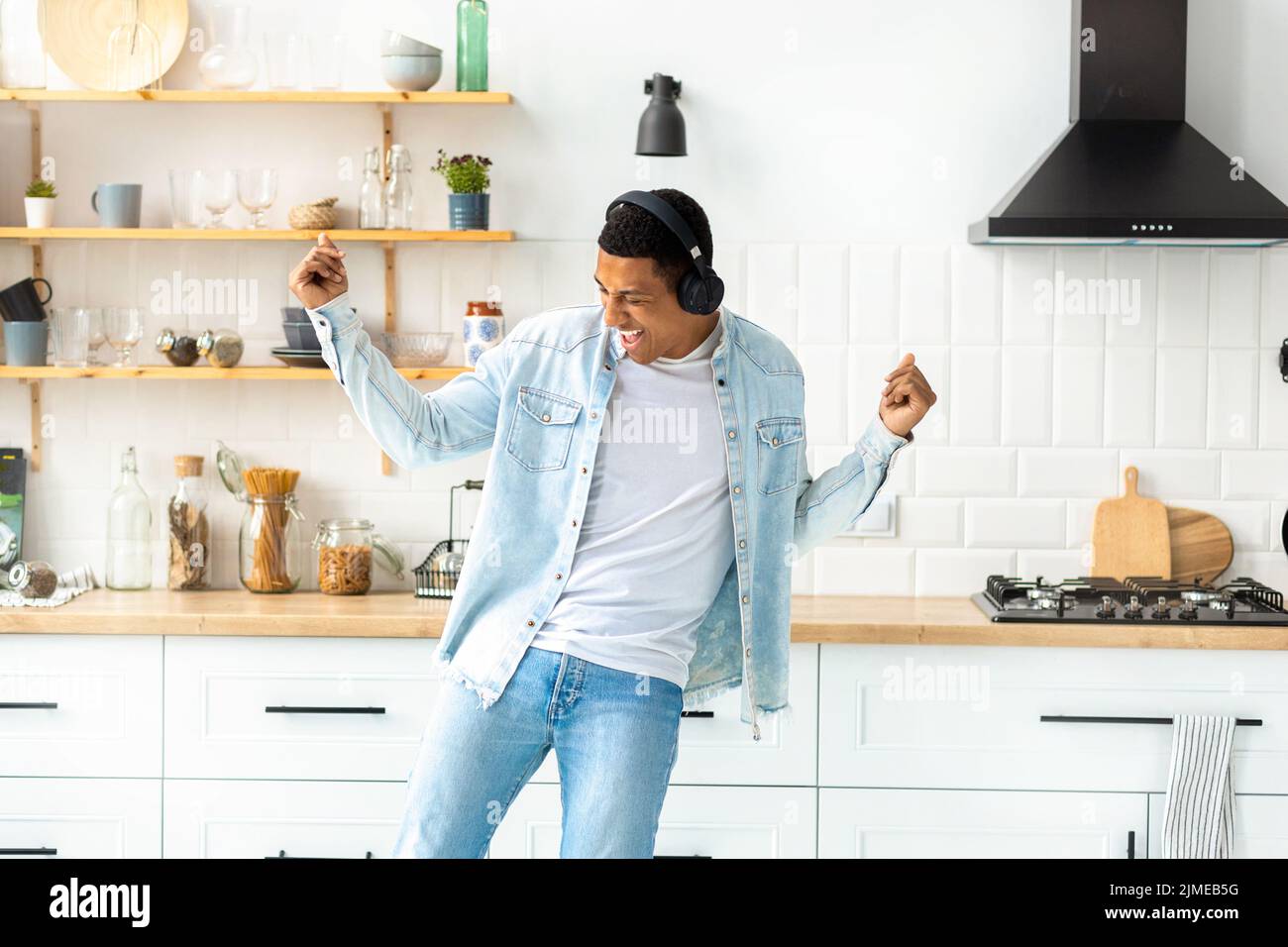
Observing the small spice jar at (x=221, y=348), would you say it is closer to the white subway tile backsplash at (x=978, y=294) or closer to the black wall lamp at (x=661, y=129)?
the black wall lamp at (x=661, y=129)

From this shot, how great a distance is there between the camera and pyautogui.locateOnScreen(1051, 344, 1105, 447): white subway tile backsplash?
3.15 metres

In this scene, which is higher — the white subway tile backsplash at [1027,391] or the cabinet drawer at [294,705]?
the white subway tile backsplash at [1027,391]

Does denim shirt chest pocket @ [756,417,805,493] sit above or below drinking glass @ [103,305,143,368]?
below

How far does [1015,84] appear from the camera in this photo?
10.3 ft

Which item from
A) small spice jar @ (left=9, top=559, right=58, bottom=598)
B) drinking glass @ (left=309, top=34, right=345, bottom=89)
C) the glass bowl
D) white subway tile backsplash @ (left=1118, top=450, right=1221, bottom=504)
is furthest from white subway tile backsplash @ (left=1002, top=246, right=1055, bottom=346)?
small spice jar @ (left=9, top=559, right=58, bottom=598)

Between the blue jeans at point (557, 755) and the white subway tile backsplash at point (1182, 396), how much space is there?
1853 mm

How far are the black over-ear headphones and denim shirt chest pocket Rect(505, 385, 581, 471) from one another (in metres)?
0.22

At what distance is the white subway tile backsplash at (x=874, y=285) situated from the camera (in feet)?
10.4

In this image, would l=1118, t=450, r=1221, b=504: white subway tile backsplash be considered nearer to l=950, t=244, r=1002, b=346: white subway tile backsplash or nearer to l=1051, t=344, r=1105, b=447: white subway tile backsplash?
l=1051, t=344, r=1105, b=447: white subway tile backsplash

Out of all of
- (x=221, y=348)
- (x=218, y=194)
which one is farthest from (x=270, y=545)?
(x=218, y=194)

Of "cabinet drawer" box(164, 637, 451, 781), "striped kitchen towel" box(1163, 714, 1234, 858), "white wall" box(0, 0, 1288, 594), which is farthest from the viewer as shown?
"white wall" box(0, 0, 1288, 594)

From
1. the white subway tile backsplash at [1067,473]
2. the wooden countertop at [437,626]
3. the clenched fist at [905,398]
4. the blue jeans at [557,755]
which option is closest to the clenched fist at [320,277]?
the blue jeans at [557,755]

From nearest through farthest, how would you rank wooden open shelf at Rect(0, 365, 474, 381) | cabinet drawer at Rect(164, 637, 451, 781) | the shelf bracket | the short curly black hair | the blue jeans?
the blue jeans → the short curly black hair → cabinet drawer at Rect(164, 637, 451, 781) → wooden open shelf at Rect(0, 365, 474, 381) → the shelf bracket
